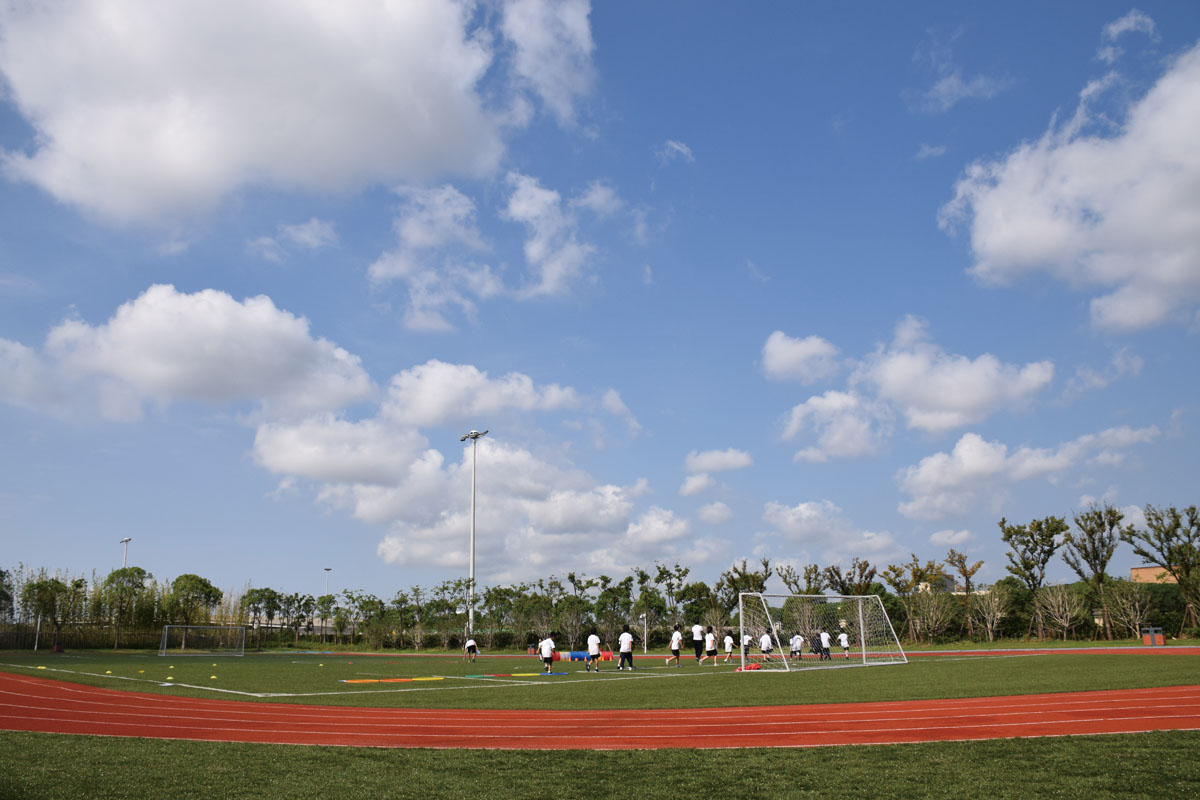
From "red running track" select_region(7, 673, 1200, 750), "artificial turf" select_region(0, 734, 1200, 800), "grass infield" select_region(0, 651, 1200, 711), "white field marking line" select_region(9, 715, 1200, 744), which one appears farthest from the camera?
"grass infield" select_region(0, 651, 1200, 711)

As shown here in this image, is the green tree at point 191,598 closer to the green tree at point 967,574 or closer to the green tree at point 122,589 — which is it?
the green tree at point 122,589

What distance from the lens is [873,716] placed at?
1305cm

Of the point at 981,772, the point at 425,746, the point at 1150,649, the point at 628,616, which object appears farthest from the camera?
the point at 628,616

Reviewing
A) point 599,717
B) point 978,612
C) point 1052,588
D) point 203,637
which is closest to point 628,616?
point 978,612

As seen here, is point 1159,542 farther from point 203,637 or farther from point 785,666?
point 203,637

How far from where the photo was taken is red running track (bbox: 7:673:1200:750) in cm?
1104

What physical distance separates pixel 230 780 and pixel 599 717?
22.0 feet

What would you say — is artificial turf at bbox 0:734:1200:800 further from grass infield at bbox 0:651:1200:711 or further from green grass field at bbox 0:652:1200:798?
grass infield at bbox 0:651:1200:711

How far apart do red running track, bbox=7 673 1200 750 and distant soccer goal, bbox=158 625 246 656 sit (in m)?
41.2

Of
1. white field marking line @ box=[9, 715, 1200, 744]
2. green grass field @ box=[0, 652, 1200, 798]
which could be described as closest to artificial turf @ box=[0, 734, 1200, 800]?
green grass field @ box=[0, 652, 1200, 798]

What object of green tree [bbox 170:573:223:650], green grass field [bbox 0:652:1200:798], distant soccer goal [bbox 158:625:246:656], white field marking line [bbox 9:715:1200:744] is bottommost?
distant soccer goal [bbox 158:625:246:656]

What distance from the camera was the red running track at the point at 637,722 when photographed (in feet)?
36.2

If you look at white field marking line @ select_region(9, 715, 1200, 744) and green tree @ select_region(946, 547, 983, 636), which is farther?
green tree @ select_region(946, 547, 983, 636)

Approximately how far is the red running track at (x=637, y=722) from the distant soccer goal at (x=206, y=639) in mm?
41224
